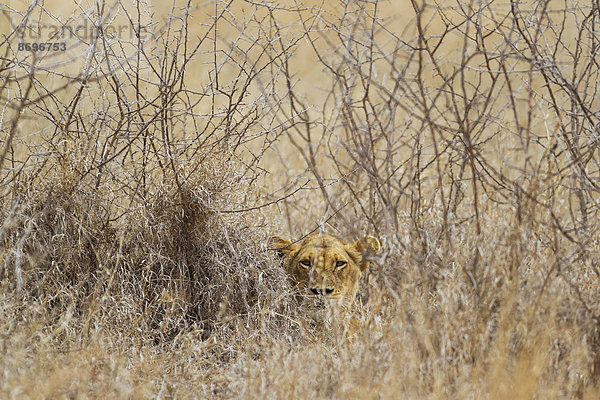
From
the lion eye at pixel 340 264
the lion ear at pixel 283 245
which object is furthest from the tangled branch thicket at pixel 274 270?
the lion eye at pixel 340 264

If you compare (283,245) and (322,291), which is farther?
(283,245)

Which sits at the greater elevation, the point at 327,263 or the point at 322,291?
the point at 327,263

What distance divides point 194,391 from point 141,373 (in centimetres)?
29

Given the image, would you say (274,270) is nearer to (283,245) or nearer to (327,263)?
(283,245)

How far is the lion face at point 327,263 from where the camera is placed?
4188mm

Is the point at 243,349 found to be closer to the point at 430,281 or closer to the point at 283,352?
the point at 283,352

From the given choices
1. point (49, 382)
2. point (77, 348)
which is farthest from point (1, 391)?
point (77, 348)

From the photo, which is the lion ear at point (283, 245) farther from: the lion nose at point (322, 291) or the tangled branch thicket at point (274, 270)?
the lion nose at point (322, 291)

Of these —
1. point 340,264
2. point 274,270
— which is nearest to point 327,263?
point 340,264

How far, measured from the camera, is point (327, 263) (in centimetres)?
425

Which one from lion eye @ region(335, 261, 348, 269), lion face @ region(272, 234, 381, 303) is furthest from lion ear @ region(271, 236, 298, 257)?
lion eye @ region(335, 261, 348, 269)

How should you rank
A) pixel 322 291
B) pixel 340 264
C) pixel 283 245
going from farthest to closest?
pixel 283 245, pixel 340 264, pixel 322 291

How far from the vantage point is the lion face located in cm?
419

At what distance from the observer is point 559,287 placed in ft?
10.8
